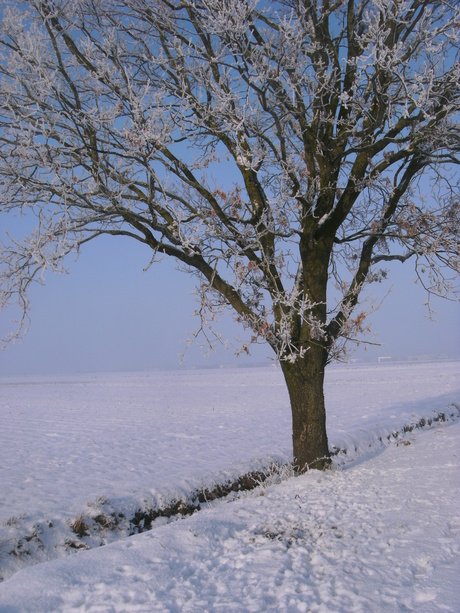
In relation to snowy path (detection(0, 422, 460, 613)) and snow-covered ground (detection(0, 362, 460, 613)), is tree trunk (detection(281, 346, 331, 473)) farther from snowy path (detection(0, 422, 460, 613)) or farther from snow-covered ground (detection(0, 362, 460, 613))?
snowy path (detection(0, 422, 460, 613))

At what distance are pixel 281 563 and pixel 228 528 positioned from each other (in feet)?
3.34

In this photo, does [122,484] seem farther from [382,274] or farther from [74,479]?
[382,274]

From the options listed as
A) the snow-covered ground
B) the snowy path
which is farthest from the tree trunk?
the snowy path

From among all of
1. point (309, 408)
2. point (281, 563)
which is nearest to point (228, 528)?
point (281, 563)

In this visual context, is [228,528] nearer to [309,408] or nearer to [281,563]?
[281,563]

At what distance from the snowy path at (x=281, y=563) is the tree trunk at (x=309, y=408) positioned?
1748 millimetres

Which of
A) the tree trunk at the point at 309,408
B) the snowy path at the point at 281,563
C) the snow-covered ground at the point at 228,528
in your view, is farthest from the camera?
the tree trunk at the point at 309,408

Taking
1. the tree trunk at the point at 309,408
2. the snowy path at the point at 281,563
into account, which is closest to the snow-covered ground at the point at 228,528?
the snowy path at the point at 281,563

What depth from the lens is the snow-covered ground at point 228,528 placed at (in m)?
3.70

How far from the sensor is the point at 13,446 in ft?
45.1

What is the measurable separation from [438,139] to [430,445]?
6.13 m

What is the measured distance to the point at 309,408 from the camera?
8.28 m

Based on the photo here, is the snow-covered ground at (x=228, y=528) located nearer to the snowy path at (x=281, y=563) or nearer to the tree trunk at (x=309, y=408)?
the snowy path at (x=281, y=563)

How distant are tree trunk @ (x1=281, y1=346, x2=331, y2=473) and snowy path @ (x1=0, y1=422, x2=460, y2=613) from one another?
1.75 meters
